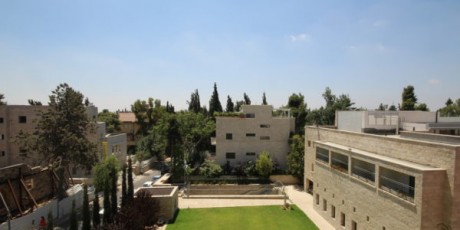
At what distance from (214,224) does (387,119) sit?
20.2 m

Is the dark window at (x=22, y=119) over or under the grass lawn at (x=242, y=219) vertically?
over

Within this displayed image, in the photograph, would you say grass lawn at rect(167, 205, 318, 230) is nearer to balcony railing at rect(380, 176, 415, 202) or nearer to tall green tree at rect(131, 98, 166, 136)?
balcony railing at rect(380, 176, 415, 202)

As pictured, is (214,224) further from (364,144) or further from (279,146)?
(279,146)

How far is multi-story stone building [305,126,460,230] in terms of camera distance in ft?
51.1

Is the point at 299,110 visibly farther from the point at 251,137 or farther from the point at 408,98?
the point at 408,98

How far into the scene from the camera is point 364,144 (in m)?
23.0

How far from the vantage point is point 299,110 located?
5425 centimetres

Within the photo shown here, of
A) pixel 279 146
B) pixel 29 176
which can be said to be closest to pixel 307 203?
pixel 279 146

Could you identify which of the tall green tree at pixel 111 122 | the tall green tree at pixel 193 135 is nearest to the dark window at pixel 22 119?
the tall green tree at pixel 193 135

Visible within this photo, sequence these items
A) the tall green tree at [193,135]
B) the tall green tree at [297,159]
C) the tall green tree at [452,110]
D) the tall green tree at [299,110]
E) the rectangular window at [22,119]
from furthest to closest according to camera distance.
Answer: the tall green tree at [452,110]
the tall green tree at [299,110]
the tall green tree at [193,135]
the rectangular window at [22,119]
the tall green tree at [297,159]

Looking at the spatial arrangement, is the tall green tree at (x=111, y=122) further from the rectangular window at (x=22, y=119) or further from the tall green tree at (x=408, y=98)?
the tall green tree at (x=408, y=98)

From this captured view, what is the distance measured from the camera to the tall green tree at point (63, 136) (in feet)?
99.3

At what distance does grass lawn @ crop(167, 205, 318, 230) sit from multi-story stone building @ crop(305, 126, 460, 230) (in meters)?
2.87

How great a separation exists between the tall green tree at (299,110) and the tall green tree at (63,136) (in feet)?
104
